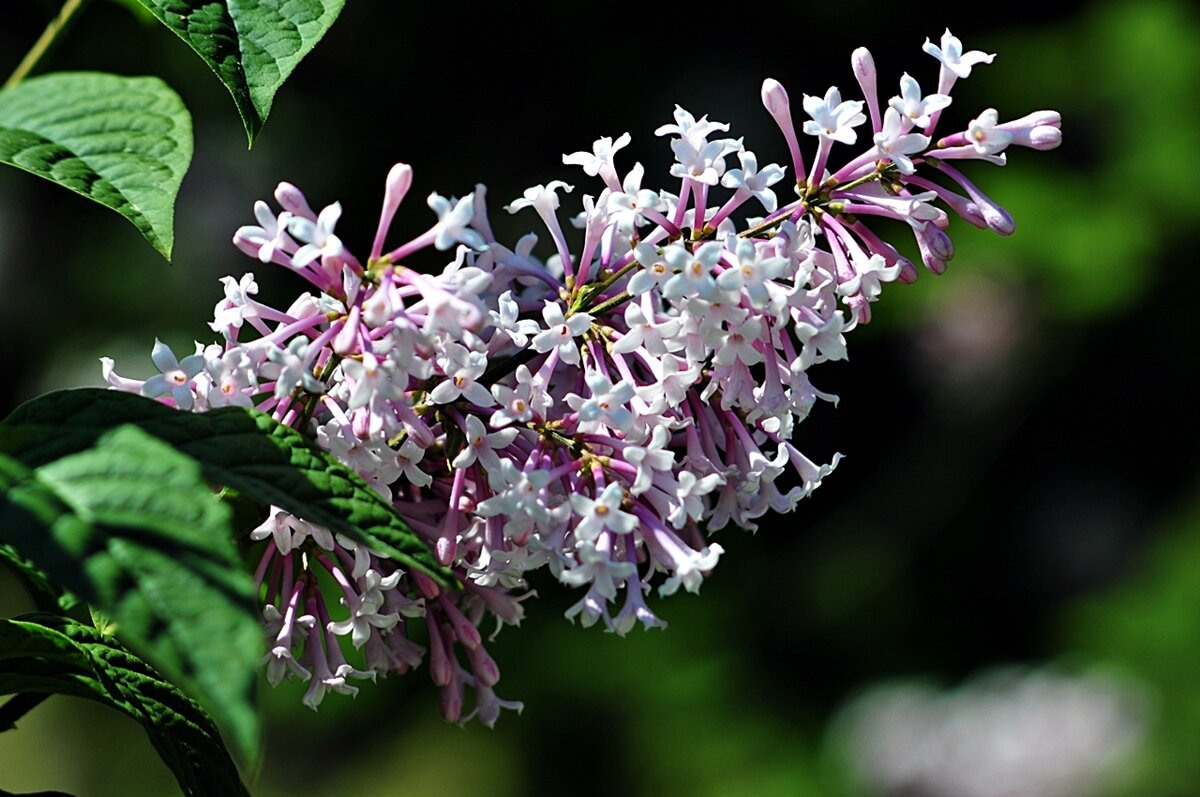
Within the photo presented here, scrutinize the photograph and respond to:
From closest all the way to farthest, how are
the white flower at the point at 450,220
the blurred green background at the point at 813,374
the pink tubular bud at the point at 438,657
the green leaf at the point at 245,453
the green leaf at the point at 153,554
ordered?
the green leaf at the point at 153,554 < the green leaf at the point at 245,453 < the white flower at the point at 450,220 < the pink tubular bud at the point at 438,657 < the blurred green background at the point at 813,374

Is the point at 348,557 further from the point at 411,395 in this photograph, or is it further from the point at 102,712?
the point at 102,712

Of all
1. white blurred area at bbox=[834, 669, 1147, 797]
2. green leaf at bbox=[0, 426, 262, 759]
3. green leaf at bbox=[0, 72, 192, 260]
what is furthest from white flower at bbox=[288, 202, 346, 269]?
white blurred area at bbox=[834, 669, 1147, 797]

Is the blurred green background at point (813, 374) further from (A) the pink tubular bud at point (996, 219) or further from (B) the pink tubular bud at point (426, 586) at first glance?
(B) the pink tubular bud at point (426, 586)

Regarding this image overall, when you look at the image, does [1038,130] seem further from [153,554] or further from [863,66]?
[153,554]

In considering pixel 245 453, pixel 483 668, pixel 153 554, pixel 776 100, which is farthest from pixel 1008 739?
pixel 153 554

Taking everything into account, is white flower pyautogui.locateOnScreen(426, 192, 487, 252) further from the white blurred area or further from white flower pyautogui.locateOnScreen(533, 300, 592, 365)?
the white blurred area

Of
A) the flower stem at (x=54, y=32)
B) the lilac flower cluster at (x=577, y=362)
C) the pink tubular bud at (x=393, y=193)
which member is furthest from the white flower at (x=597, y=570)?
the flower stem at (x=54, y=32)
